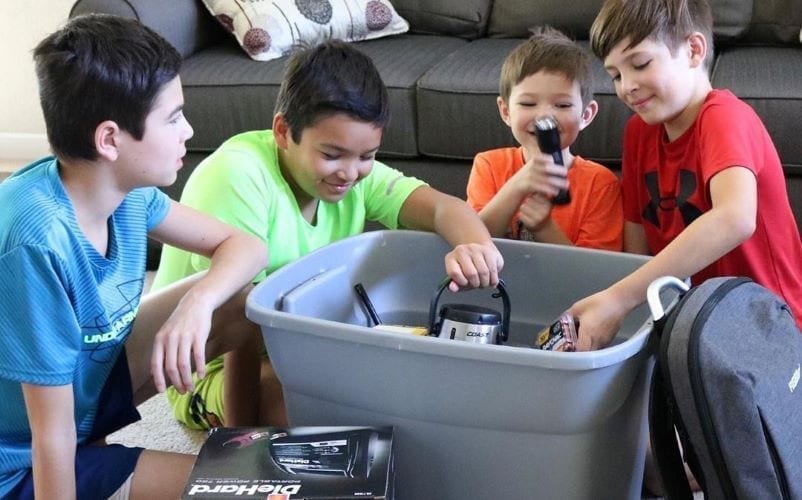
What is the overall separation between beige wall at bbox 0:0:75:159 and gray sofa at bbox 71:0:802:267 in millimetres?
698

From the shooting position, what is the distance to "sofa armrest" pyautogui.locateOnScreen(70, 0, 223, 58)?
1.98 meters

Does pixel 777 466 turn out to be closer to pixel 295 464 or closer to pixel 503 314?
pixel 503 314

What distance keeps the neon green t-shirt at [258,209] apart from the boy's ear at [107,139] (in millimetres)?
249

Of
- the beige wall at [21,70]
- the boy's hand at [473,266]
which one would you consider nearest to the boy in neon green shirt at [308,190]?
the boy's hand at [473,266]

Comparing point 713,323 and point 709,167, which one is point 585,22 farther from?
point 713,323

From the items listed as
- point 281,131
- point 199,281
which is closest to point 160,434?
point 199,281

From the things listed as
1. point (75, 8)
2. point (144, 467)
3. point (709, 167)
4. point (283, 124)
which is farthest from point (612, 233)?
point (75, 8)

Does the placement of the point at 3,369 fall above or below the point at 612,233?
above

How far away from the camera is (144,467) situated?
43.7 inches

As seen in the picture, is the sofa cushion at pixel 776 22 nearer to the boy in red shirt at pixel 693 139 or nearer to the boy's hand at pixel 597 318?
the boy in red shirt at pixel 693 139

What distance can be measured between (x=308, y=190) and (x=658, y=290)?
1.67ft

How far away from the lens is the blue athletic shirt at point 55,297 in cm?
97

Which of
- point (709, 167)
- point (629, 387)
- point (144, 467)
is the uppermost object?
point (709, 167)

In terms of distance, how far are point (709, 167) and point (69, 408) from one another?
0.81 metres
